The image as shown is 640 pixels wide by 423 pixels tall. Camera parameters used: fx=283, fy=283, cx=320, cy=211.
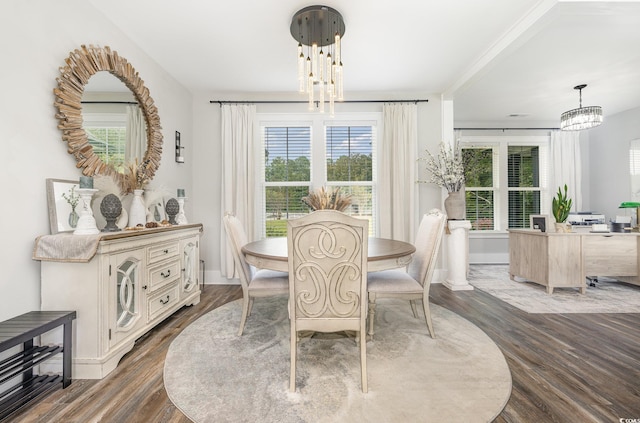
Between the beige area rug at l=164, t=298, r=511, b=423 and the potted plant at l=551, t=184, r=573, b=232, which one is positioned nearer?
the beige area rug at l=164, t=298, r=511, b=423

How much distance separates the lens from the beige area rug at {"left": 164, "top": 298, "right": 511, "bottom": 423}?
143cm

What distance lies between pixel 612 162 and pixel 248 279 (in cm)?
649

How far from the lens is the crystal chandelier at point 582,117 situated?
11.9 ft

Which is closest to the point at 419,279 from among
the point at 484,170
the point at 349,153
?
the point at 349,153

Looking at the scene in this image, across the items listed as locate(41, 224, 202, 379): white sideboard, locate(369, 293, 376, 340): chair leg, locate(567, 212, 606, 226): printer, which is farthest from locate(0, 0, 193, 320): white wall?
locate(567, 212, 606, 226): printer

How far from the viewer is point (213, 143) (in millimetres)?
4051

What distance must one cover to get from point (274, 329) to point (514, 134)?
5683 millimetres

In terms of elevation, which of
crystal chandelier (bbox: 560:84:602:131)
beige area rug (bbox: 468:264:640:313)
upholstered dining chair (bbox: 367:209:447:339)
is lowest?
beige area rug (bbox: 468:264:640:313)

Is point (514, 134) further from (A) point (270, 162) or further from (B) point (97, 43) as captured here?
(B) point (97, 43)

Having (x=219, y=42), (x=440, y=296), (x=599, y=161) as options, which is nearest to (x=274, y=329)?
(x=440, y=296)

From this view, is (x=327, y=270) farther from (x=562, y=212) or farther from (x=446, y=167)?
(x=562, y=212)

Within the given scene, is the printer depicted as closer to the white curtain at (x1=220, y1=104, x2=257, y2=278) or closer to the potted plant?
the potted plant

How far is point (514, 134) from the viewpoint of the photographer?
544 cm

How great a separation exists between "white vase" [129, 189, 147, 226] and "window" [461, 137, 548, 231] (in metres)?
5.35
